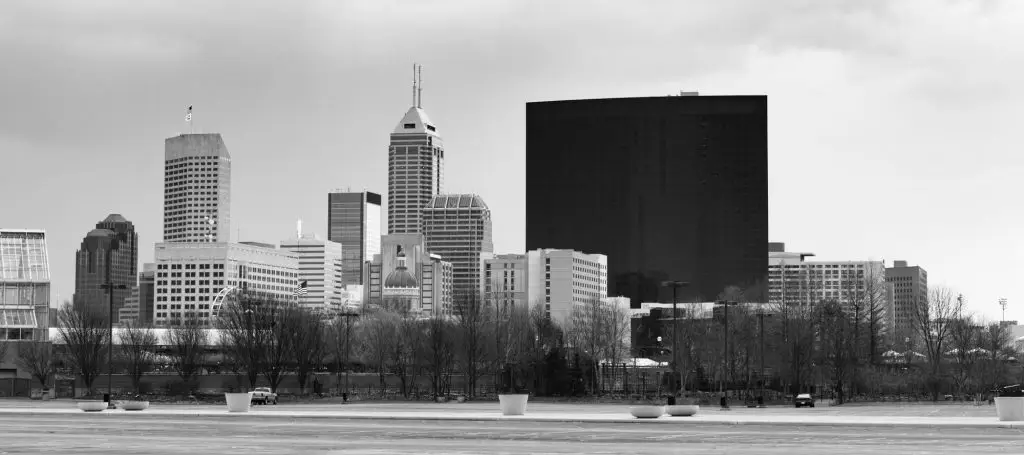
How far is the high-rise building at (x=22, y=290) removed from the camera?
142625mm

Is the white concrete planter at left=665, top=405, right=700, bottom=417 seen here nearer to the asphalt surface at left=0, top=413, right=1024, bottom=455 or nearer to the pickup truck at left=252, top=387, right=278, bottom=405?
the asphalt surface at left=0, top=413, right=1024, bottom=455

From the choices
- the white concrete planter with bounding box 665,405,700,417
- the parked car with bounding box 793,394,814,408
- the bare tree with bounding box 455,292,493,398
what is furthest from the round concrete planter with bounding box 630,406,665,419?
the bare tree with bounding box 455,292,493,398

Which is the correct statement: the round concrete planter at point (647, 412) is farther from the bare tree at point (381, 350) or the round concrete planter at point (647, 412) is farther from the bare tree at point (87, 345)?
the bare tree at point (87, 345)

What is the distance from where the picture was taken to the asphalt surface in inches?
1738

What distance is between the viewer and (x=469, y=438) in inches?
2000

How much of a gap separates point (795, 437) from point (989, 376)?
85.9m

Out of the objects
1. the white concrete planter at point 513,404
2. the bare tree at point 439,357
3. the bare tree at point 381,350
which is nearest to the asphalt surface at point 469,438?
the white concrete planter at point 513,404

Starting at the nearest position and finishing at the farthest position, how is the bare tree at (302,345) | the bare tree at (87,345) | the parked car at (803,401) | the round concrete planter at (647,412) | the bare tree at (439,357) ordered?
the round concrete planter at (647,412) → the parked car at (803,401) → the bare tree at (439,357) → the bare tree at (302,345) → the bare tree at (87,345)

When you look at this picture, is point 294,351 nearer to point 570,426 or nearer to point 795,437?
point 570,426

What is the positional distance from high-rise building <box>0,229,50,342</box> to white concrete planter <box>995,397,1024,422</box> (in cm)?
10632

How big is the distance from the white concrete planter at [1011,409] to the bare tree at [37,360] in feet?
323

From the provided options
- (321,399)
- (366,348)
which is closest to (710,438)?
(321,399)

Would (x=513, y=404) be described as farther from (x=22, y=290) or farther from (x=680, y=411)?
Answer: (x=22, y=290)

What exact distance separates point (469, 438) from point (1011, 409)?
2582 cm
